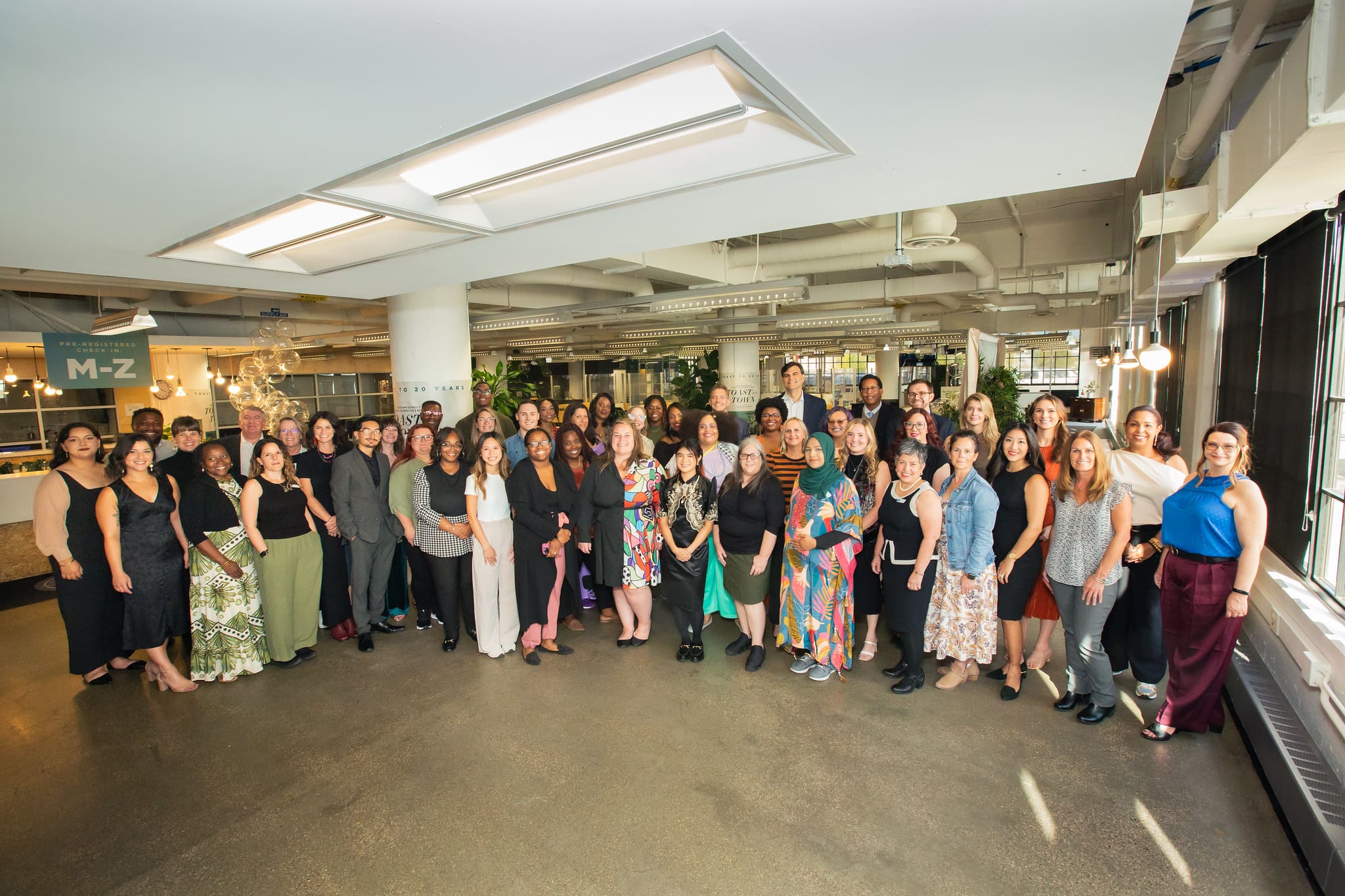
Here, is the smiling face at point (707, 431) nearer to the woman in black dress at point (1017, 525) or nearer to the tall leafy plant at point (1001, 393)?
the woman in black dress at point (1017, 525)

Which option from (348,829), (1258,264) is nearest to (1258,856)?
(348,829)

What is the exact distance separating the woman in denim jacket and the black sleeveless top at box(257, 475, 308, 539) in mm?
4047

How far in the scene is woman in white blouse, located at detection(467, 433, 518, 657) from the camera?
408 centimetres

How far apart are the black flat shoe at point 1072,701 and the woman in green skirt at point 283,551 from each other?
474cm

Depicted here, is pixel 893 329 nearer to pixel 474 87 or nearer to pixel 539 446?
pixel 539 446

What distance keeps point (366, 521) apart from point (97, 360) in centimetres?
801

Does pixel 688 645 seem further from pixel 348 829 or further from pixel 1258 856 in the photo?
pixel 1258 856

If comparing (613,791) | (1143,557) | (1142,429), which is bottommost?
(613,791)

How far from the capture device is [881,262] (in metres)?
7.95

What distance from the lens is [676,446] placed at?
5.09 m

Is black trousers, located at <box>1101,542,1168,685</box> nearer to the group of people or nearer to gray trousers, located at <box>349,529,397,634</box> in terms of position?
the group of people

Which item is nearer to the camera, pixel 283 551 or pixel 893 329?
pixel 283 551

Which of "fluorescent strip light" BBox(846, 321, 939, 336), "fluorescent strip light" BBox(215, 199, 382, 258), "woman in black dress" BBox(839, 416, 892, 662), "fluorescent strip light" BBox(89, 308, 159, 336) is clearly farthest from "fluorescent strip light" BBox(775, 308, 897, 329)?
"fluorescent strip light" BBox(89, 308, 159, 336)

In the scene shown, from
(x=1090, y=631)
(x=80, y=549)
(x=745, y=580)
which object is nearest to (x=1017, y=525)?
(x=1090, y=631)
